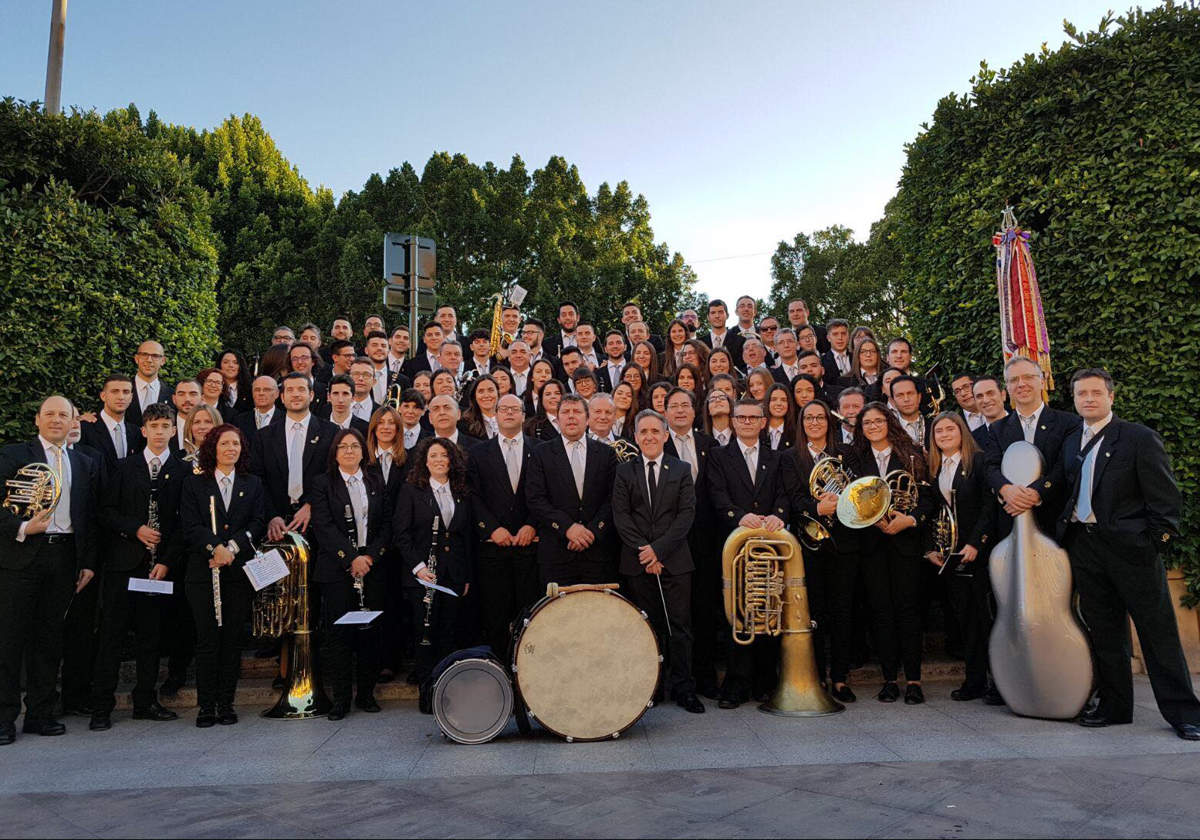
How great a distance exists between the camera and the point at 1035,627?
17.4ft

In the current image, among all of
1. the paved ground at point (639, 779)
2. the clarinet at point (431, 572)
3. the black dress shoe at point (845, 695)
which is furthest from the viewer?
the black dress shoe at point (845, 695)

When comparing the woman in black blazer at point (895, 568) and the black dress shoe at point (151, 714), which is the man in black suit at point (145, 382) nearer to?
the black dress shoe at point (151, 714)

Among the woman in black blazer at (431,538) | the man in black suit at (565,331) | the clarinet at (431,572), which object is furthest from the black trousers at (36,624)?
the man in black suit at (565,331)

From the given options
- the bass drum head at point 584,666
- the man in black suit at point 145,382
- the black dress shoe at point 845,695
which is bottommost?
the black dress shoe at point 845,695

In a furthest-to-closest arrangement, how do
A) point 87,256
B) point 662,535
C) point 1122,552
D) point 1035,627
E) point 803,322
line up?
point 803,322, point 87,256, point 662,535, point 1035,627, point 1122,552

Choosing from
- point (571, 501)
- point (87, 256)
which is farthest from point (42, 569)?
point (571, 501)

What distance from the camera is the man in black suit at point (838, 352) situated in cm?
914

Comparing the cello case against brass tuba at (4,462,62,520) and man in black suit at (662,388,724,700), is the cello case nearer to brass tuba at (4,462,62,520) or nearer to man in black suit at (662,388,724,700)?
man in black suit at (662,388,724,700)

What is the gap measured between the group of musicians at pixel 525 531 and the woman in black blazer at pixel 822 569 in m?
0.02

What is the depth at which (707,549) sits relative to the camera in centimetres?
638

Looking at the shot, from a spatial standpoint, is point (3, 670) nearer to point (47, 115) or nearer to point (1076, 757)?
point (47, 115)

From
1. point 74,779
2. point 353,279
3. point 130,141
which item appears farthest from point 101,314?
point 353,279

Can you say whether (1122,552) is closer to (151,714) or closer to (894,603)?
(894,603)

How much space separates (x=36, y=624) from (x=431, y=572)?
98.2 inches
